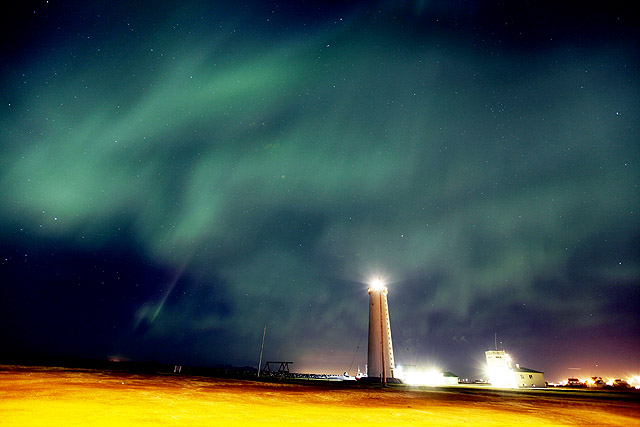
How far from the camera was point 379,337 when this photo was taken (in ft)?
180

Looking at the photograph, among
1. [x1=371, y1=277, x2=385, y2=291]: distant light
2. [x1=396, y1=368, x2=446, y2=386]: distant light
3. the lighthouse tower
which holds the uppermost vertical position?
[x1=371, y1=277, x2=385, y2=291]: distant light

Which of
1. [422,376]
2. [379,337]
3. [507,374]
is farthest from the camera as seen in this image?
[422,376]

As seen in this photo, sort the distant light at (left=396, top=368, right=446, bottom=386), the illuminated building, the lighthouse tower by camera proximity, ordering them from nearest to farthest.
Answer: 1. the lighthouse tower
2. the illuminated building
3. the distant light at (left=396, top=368, right=446, bottom=386)

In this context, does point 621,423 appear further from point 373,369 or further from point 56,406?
point 373,369

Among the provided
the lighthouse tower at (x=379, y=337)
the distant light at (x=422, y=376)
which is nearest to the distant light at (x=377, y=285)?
the lighthouse tower at (x=379, y=337)

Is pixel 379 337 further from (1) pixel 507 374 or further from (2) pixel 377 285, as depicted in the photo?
(1) pixel 507 374

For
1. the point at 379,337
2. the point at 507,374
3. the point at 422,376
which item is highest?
the point at 379,337

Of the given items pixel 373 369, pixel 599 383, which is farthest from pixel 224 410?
pixel 599 383

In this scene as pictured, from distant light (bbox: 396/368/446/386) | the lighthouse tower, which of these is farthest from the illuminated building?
the lighthouse tower

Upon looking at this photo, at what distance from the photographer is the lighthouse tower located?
53375 mm

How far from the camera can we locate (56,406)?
978cm

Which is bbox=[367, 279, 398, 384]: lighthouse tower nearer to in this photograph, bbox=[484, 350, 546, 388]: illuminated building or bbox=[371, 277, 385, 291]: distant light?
bbox=[371, 277, 385, 291]: distant light

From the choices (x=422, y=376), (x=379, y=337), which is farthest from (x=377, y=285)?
(x=422, y=376)

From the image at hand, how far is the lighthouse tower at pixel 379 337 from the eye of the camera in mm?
53375
